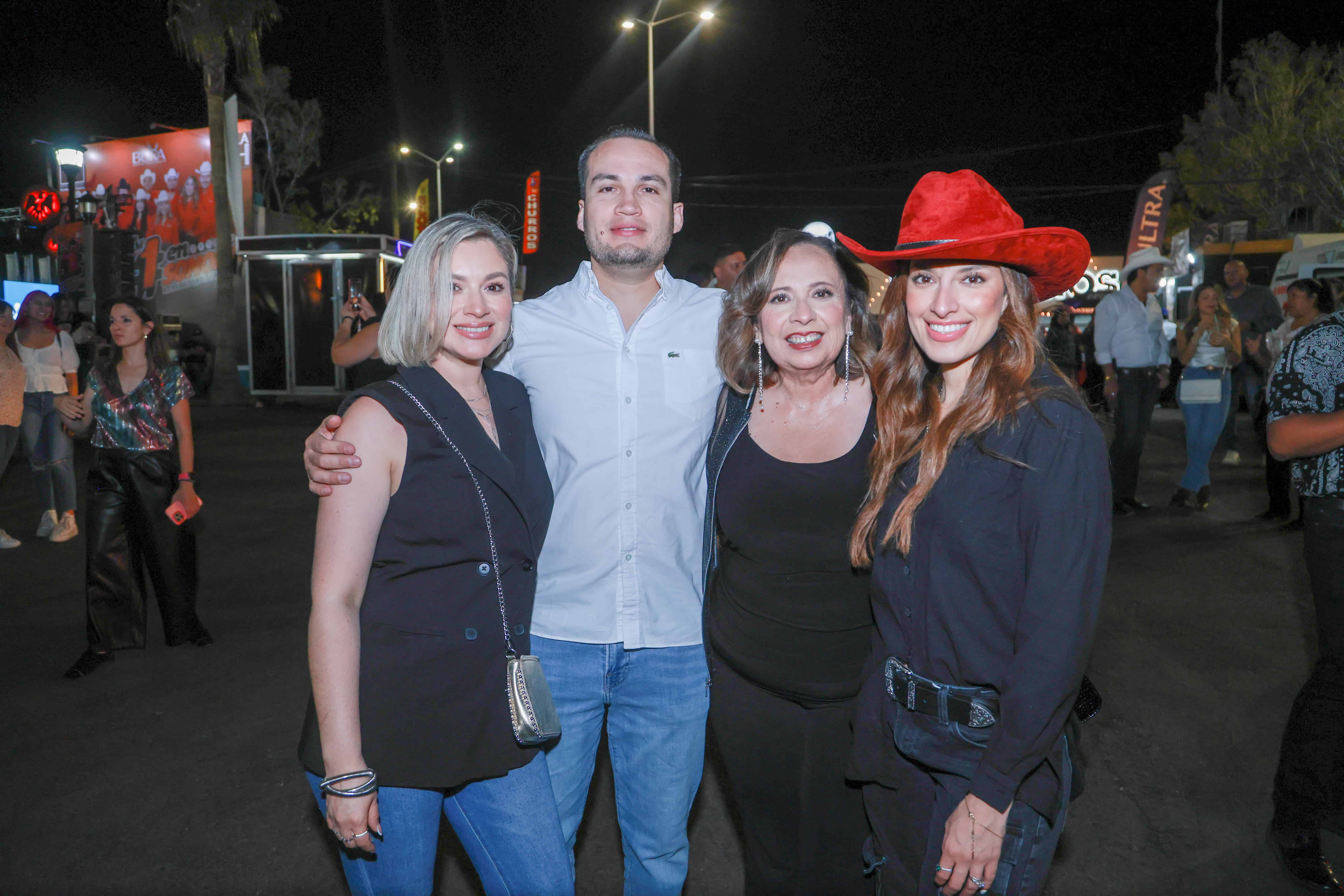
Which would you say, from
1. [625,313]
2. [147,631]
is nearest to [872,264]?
[625,313]

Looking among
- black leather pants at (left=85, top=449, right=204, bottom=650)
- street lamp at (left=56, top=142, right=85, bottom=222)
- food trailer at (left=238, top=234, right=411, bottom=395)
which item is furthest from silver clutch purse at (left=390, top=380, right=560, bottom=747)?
food trailer at (left=238, top=234, right=411, bottom=395)

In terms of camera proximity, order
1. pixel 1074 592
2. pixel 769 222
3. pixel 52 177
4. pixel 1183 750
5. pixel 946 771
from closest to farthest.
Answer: pixel 1074 592, pixel 946 771, pixel 1183 750, pixel 52 177, pixel 769 222

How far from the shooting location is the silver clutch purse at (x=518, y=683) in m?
2.03

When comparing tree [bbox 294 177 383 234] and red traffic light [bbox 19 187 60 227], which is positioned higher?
tree [bbox 294 177 383 234]

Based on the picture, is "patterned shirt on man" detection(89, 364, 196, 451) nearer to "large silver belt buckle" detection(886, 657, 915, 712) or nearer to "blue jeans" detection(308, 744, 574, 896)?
"blue jeans" detection(308, 744, 574, 896)

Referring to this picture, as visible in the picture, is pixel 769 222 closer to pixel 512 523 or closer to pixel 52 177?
pixel 52 177

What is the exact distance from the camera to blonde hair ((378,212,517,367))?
2.17 meters

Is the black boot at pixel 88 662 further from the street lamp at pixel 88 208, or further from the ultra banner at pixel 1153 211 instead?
the ultra banner at pixel 1153 211

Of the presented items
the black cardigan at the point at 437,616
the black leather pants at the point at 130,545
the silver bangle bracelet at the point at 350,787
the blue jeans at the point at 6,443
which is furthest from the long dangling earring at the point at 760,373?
the blue jeans at the point at 6,443

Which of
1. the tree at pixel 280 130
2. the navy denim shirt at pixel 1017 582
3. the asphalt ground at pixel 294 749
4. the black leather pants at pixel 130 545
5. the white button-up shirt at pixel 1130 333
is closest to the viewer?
the navy denim shirt at pixel 1017 582

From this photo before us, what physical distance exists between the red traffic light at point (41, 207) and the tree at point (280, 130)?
51.0 feet

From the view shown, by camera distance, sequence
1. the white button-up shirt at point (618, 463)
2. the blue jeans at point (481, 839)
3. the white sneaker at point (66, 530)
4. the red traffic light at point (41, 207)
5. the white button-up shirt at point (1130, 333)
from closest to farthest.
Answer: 1. the blue jeans at point (481, 839)
2. the white button-up shirt at point (618, 463)
3. the white sneaker at point (66, 530)
4. the white button-up shirt at point (1130, 333)
5. the red traffic light at point (41, 207)

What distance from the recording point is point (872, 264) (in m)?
2.23

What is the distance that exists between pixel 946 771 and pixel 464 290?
157 cm
